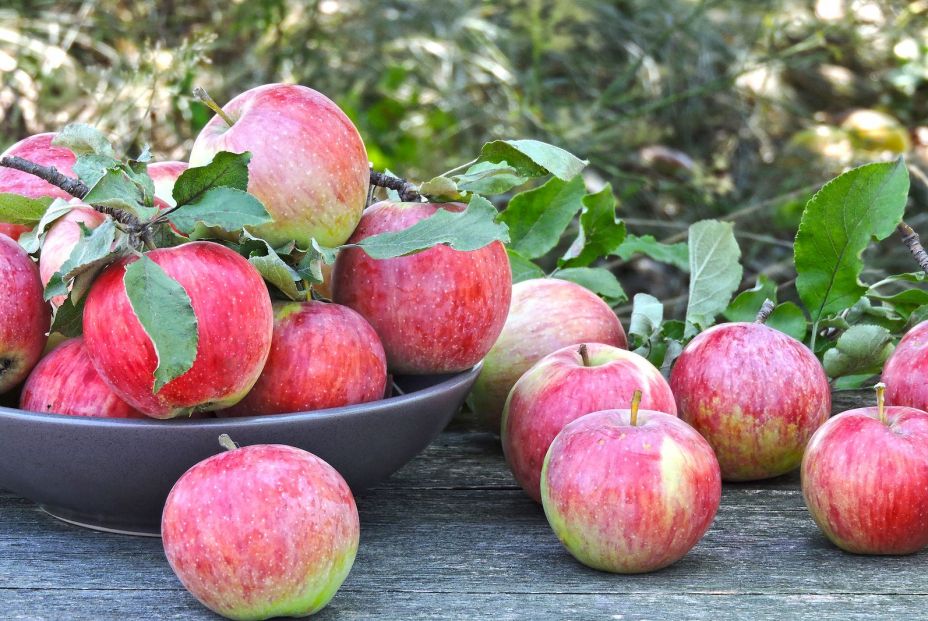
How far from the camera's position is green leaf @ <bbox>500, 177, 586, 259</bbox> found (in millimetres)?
1400

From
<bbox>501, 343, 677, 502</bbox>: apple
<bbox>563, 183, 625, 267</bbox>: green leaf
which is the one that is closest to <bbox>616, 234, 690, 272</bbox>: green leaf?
<bbox>563, 183, 625, 267</bbox>: green leaf

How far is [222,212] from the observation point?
0.81 m

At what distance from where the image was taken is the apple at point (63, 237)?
907mm

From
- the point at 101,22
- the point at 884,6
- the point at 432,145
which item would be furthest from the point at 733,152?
the point at 101,22

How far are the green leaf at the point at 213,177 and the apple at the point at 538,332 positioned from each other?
0.45 m

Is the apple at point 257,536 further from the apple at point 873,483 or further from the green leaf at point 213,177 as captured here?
the apple at point 873,483

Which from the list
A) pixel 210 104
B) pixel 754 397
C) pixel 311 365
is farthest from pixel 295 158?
pixel 754 397

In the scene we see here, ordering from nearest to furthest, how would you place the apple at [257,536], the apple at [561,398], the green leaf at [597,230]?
the apple at [257,536]
the apple at [561,398]
the green leaf at [597,230]

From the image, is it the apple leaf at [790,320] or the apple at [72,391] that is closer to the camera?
the apple at [72,391]

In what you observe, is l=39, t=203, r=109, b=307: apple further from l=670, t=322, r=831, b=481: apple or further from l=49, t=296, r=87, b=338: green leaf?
l=670, t=322, r=831, b=481: apple

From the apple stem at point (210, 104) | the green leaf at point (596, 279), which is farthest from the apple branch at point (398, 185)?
the green leaf at point (596, 279)

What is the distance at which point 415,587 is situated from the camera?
2.74ft

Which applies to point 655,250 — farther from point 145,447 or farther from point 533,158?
point 145,447

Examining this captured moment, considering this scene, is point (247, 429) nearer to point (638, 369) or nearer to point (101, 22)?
point (638, 369)
